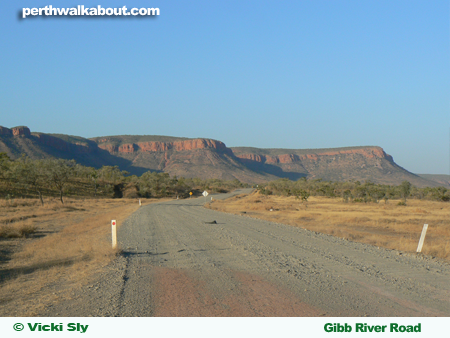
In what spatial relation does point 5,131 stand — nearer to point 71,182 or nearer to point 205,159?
point 71,182

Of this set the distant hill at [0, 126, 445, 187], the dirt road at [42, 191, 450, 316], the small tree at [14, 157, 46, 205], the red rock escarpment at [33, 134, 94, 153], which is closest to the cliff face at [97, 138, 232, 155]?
the distant hill at [0, 126, 445, 187]

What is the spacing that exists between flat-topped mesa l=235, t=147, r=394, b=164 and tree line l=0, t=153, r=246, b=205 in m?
79.7

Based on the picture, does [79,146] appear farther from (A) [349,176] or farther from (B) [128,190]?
(A) [349,176]

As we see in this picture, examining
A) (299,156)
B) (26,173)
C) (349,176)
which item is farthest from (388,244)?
(299,156)

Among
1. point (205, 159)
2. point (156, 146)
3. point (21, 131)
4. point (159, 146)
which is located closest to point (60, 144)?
point (21, 131)

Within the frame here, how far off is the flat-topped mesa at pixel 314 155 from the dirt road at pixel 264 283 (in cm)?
16356

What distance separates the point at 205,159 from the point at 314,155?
62.3 metres

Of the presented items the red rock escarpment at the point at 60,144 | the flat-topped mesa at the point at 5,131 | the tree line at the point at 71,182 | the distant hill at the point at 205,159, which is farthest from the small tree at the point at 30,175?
the red rock escarpment at the point at 60,144

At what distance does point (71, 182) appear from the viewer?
2798 inches

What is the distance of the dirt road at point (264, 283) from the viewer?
19.7 feet

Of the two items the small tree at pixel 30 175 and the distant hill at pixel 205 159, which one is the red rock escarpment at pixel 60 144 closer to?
the distant hill at pixel 205 159

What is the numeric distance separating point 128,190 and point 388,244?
6890 centimetres
